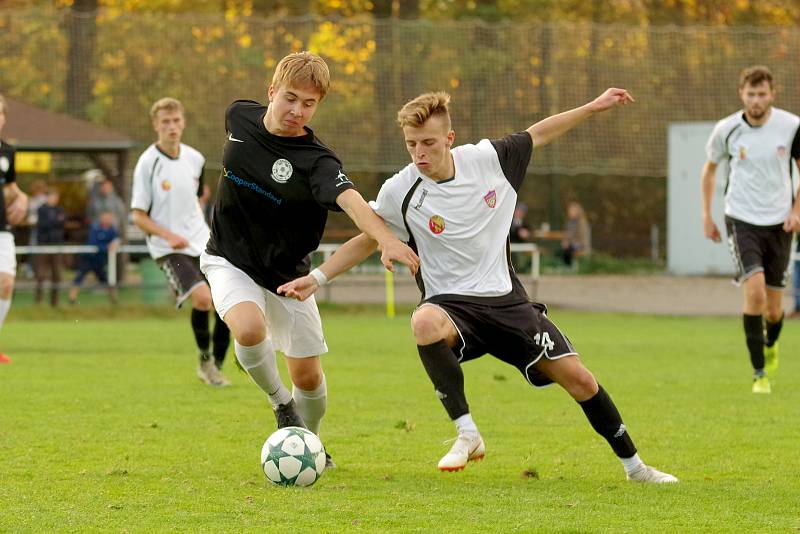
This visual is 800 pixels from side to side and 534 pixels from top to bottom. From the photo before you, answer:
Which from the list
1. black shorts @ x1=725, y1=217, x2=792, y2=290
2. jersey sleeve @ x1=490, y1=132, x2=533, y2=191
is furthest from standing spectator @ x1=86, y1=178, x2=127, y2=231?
jersey sleeve @ x1=490, y1=132, x2=533, y2=191

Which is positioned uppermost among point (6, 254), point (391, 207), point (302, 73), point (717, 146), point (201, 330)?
point (302, 73)

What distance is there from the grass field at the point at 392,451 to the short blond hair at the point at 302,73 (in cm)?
194

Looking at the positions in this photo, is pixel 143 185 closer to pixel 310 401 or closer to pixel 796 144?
pixel 310 401

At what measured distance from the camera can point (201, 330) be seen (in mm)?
11758

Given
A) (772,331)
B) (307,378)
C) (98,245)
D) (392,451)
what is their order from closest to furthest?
(307,378), (392,451), (772,331), (98,245)

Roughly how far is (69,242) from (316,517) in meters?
22.3

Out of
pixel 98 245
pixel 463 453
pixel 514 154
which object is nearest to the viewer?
pixel 463 453

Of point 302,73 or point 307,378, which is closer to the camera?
point 302,73

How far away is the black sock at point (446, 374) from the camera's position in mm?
6719

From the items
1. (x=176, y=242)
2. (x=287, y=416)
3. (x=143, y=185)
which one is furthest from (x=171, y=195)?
(x=287, y=416)

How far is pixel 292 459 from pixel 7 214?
19.7 ft

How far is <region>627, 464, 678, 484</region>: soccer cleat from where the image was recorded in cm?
689

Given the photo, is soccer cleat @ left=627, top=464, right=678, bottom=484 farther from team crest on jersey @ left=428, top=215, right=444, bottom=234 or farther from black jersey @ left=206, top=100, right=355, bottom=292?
black jersey @ left=206, top=100, right=355, bottom=292

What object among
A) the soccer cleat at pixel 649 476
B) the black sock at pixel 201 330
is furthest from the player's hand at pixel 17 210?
the soccer cleat at pixel 649 476
